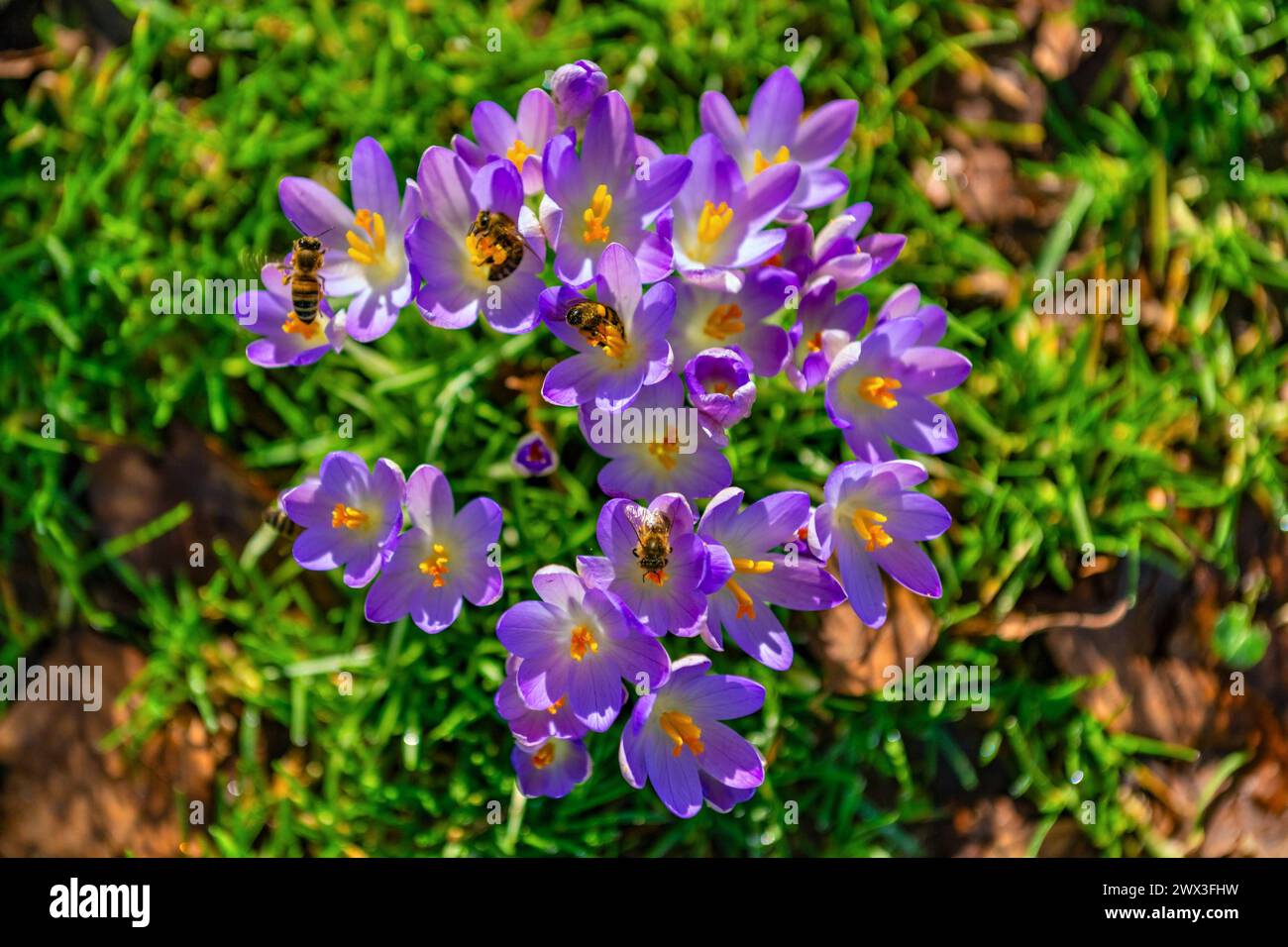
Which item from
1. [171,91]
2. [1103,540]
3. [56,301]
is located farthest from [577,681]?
[171,91]

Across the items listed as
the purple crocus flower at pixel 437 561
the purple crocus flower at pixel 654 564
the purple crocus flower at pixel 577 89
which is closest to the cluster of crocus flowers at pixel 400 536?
the purple crocus flower at pixel 437 561

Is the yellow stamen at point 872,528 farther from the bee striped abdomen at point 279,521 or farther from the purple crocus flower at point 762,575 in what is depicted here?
the bee striped abdomen at point 279,521

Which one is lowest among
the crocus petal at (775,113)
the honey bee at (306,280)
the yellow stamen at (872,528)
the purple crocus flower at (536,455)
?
the yellow stamen at (872,528)

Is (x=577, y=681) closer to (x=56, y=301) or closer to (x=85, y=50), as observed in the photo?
(x=56, y=301)

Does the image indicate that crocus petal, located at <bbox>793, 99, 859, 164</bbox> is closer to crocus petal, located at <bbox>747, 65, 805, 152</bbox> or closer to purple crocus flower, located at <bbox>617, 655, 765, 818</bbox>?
crocus petal, located at <bbox>747, 65, 805, 152</bbox>

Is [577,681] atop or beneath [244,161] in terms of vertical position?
beneath

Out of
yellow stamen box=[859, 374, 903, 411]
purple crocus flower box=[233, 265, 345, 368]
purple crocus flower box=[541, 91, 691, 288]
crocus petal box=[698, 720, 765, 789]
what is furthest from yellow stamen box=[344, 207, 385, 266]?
crocus petal box=[698, 720, 765, 789]
